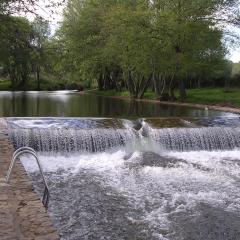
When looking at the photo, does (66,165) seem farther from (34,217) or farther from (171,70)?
(171,70)

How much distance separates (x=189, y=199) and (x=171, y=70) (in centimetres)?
2059

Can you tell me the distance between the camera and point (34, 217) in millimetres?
5648

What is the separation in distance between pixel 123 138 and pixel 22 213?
9.39 metres

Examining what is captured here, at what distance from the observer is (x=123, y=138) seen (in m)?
15.1

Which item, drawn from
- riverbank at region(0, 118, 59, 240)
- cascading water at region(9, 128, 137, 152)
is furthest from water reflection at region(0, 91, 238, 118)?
riverbank at region(0, 118, 59, 240)

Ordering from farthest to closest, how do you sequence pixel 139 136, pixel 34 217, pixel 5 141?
pixel 139 136
pixel 5 141
pixel 34 217

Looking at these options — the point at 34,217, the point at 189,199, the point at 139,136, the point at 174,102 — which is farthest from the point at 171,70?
the point at 34,217

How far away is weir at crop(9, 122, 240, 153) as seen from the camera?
14.3 metres

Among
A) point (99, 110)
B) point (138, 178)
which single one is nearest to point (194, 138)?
point (138, 178)

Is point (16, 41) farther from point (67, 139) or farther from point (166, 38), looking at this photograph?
point (166, 38)

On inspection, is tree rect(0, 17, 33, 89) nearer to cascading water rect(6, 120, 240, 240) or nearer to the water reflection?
cascading water rect(6, 120, 240, 240)

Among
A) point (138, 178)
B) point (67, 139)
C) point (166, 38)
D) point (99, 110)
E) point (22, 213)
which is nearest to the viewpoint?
point (22, 213)

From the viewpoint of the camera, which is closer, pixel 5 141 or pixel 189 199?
pixel 189 199

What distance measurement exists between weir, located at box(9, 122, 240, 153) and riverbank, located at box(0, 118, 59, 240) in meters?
6.46
